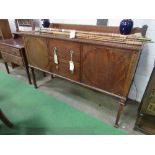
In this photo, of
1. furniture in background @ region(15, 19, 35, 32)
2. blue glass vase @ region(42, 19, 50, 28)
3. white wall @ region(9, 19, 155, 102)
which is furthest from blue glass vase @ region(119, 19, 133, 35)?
furniture in background @ region(15, 19, 35, 32)

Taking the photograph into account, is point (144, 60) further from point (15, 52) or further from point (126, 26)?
point (15, 52)

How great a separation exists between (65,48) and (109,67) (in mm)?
538

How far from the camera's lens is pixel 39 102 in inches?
73.9

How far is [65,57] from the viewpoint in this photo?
147cm

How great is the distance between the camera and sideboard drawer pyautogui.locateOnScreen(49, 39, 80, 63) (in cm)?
133

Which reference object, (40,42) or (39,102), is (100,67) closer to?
(40,42)

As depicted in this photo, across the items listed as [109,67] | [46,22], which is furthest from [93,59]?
[46,22]

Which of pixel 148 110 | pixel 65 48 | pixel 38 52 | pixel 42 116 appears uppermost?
pixel 65 48

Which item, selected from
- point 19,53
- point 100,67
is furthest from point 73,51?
point 19,53

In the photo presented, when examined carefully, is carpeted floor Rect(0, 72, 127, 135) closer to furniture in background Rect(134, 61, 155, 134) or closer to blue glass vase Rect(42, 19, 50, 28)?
furniture in background Rect(134, 61, 155, 134)

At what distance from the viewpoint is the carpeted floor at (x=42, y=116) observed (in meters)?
1.45

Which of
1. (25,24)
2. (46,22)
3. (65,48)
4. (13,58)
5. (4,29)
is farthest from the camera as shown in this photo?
(4,29)

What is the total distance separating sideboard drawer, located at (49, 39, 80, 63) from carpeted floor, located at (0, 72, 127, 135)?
731mm

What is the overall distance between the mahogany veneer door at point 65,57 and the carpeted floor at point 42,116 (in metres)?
0.50
